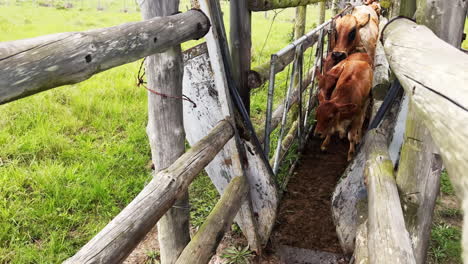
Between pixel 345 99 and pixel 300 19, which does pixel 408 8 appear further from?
pixel 300 19

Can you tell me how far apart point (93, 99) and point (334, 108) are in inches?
122

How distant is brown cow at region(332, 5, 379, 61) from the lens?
17.7 ft

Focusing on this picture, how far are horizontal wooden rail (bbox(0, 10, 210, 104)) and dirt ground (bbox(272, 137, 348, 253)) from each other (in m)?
2.08

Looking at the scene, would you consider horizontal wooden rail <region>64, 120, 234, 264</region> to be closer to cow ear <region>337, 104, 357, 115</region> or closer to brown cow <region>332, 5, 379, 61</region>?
cow ear <region>337, 104, 357, 115</region>

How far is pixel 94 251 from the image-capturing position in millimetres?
1291

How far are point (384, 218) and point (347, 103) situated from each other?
2875mm

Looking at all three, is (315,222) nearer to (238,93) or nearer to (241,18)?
(238,93)

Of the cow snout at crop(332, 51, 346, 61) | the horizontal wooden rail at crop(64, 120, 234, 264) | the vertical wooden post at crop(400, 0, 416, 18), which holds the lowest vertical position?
the cow snout at crop(332, 51, 346, 61)

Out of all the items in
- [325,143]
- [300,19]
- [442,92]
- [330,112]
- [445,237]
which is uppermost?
[442,92]

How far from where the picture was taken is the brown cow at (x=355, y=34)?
541 centimetres

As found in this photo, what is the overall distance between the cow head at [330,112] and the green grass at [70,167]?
1.05m

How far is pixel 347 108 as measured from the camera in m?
4.18


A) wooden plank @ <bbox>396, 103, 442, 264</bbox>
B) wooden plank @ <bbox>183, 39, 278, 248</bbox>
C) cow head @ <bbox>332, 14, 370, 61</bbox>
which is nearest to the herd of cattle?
cow head @ <bbox>332, 14, 370, 61</bbox>

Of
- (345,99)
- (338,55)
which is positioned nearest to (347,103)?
(345,99)
